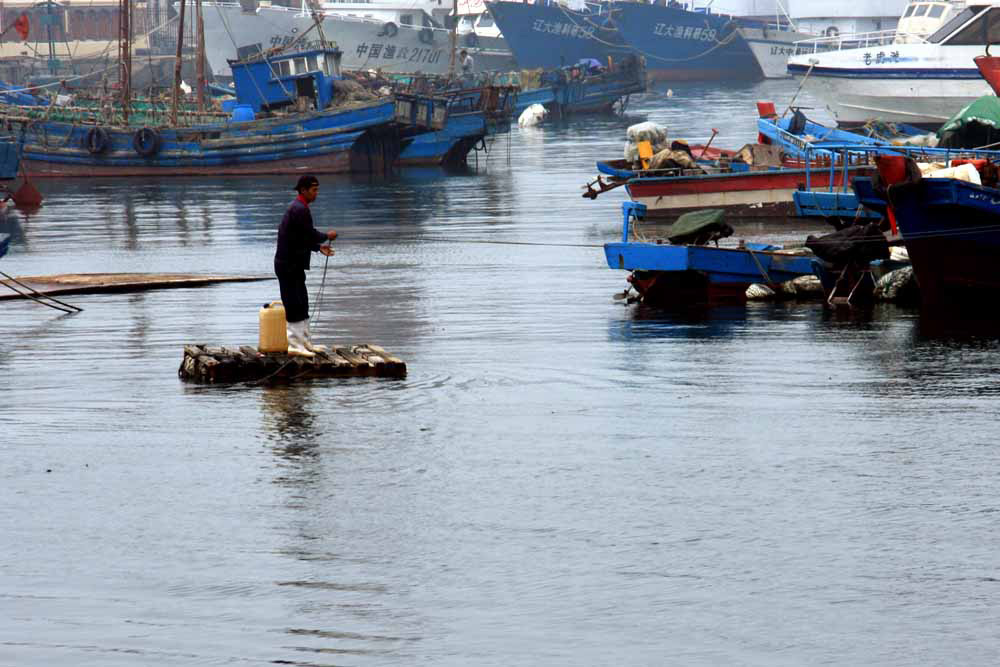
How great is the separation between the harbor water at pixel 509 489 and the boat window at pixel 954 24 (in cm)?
2788

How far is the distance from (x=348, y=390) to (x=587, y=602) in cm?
543

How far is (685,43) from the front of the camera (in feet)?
325

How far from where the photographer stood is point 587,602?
24.4 feet

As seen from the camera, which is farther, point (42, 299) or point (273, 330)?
point (42, 299)

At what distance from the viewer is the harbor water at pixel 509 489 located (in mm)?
7113

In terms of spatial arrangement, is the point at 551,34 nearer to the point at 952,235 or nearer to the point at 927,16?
the point at 927,16

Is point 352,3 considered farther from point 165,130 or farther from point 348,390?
point 348,390

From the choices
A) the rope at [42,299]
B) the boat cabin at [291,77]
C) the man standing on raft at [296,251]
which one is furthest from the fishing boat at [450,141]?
the man standing on raft at [296,251]

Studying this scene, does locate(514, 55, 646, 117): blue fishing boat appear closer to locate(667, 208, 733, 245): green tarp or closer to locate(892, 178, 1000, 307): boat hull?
locate(667, 208, 733, 245): green tarp

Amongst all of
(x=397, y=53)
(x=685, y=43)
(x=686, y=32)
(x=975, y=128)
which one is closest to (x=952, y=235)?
(x=975, y=128)

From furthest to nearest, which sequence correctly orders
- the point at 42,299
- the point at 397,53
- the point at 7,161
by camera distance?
the point at 397,53 → the point at 7,161 → the point at 42,299

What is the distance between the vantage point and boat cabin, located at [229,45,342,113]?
143ft

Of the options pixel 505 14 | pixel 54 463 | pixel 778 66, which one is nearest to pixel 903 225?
pixel 54 463

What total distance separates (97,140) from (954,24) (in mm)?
24006
